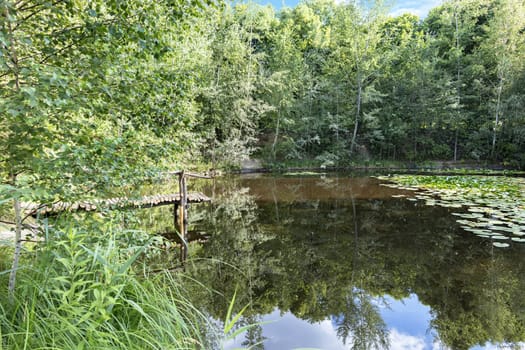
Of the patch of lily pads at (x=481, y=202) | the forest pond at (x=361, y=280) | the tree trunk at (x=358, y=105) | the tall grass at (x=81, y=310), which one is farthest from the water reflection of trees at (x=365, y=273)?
the tree trunk at (x=358, y=105)

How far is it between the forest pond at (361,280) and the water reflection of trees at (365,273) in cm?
1

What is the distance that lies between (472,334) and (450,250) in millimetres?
2143

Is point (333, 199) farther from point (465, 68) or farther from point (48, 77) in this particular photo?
point (465, 68)

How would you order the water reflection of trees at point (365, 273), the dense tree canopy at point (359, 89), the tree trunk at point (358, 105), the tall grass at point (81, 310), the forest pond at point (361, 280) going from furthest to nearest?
the tree trunk at point (358, 105), the dense tree canopy at point (359, 89), the water reflection of trees at point (365, 273), the forest pond at point (361, 280), the tall grass at point (81, 310)

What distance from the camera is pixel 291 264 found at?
424 cm

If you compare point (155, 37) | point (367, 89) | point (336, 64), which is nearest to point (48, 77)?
point (155, 37)

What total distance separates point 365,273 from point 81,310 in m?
3.39

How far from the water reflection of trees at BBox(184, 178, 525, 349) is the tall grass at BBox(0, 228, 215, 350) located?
59.9 inches

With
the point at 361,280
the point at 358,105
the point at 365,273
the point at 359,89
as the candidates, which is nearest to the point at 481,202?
the point at 365,273

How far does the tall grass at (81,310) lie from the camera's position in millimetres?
1243

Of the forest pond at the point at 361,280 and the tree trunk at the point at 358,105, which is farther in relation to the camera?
the tree trunk at the point at 358,105

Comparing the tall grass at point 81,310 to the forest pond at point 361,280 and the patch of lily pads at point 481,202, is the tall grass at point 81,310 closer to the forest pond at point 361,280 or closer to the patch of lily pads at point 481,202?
the forest pond at point 361,280

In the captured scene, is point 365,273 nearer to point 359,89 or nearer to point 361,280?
point 361,280

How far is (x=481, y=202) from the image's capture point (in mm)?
7270
